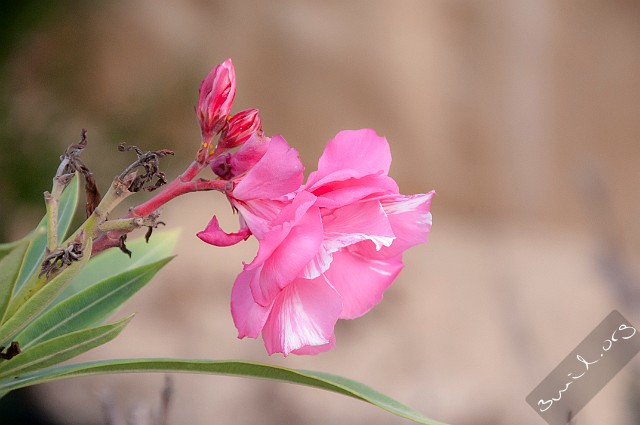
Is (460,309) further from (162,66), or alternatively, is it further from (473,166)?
(162,66)

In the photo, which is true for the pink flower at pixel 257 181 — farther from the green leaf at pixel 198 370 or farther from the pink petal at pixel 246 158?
the green leaf at pixel 198 370

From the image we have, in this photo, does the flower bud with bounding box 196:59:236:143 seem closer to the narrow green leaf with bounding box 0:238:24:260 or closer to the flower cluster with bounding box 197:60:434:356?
the flower cluster with bounding box 197:60:434:356

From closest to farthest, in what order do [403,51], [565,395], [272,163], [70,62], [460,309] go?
1. [272,163]
2. [565,395]
3. [70,62]
4. [460,309]
5. [403,51]

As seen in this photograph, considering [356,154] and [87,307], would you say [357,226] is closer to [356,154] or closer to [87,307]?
[356,154]

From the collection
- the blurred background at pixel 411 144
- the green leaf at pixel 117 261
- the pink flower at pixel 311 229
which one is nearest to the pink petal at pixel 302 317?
the pink flower at pixel 311 229

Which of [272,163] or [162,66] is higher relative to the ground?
[272,163]

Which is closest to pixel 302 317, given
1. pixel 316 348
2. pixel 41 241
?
pixel 316 348

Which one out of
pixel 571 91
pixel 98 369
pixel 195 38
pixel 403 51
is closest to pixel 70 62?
pixel 195 38
